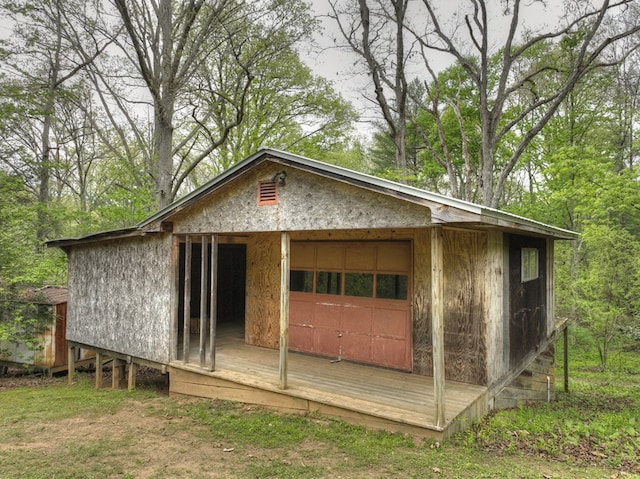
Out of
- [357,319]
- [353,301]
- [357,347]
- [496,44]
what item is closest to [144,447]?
[357,347]

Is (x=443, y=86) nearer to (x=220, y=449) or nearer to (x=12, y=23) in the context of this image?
(x=12, y=23)

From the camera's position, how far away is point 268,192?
5898 millimetres

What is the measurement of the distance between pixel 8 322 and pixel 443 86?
18.2 metres

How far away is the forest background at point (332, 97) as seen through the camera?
1179 cm

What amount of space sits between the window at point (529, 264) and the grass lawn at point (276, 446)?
231 cm

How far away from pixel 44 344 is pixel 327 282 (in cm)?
791

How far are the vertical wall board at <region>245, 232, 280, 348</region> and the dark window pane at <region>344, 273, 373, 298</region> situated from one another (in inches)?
60.1

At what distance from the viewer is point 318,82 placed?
1833 cm

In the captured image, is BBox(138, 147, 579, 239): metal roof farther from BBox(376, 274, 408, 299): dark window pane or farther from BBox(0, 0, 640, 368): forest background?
BBox(0, 0, 640, 368): forest background

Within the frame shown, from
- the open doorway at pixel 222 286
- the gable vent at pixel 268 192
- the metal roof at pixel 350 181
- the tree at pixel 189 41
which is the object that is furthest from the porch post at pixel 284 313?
the tree at pixel 189 41

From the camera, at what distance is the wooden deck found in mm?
4766

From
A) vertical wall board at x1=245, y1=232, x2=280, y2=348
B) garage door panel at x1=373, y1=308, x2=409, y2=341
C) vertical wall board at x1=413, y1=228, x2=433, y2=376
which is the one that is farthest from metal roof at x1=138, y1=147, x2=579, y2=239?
garage door panel at x1=373, y1=308, x2=409, y2=341

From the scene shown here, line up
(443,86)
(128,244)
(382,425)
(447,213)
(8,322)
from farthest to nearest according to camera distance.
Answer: (443,86) < (8,322) < (128,244) < (382,425) < (447,213)

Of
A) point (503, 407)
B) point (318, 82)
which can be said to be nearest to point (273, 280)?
point (503, 407)
